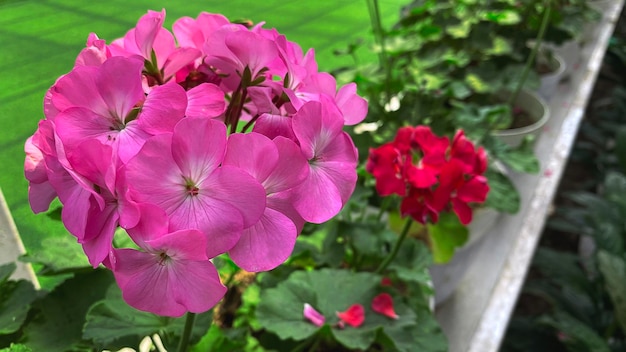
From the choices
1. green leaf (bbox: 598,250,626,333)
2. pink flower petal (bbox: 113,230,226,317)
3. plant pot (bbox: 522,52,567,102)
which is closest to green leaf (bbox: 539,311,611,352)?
green leaf (bbox: 598,250,626,333)

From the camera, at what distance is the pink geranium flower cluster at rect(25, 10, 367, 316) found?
299 millimetres

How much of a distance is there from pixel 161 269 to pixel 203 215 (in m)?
0.04

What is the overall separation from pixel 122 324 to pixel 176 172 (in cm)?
26

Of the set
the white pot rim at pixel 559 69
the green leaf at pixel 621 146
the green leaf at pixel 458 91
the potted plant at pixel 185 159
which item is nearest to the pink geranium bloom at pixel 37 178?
the potted plant at pixel 185 159

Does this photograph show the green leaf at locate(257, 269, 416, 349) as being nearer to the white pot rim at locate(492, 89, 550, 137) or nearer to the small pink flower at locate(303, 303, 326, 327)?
the small pink flower at locate(303, 303, 326, 327)

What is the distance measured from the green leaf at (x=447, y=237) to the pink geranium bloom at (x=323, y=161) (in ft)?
1.79

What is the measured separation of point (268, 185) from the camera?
0.33 m

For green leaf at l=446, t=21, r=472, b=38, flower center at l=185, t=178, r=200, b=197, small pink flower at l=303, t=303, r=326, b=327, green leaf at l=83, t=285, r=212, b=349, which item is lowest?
green leaf at l=446, t=21, r=472, b=38

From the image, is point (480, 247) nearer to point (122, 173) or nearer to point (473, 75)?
point (473, 75)

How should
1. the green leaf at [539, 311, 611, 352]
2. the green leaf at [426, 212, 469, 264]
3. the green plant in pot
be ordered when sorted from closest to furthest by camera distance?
the green leaf at [426, 212, 469, 264] < the green plant in pot < the green leaf at [539, 311, 611, 352]

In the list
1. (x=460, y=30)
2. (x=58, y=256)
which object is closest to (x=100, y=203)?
(x=58, y=256)

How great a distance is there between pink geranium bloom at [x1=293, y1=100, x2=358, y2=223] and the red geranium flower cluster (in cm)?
24

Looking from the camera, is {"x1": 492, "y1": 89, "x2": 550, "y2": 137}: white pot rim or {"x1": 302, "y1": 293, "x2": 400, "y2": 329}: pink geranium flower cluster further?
{"x1": 492, "y1": 89, "x2": 550, "y2": 137}: white pot rim

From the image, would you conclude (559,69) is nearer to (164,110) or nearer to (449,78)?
(449,78)
